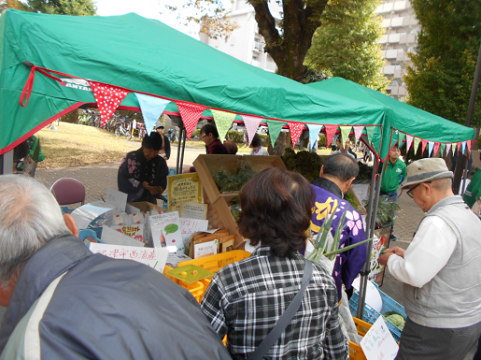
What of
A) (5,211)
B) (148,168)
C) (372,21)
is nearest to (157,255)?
(5,211)

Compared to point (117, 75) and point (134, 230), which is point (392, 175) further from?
point (117, 75)

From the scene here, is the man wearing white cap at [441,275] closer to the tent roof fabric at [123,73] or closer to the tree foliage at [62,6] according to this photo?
the tent roof fabric at [123,73]

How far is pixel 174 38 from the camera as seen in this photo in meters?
2.76

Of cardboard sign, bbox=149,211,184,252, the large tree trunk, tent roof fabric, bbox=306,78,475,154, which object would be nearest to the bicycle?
the large tree trunk

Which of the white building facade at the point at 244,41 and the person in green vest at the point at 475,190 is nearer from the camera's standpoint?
the person in green vest at the point at 475,190

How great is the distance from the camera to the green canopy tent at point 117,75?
1.52 meters

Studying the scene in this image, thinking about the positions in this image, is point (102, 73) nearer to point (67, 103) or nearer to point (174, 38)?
point (67, 103)

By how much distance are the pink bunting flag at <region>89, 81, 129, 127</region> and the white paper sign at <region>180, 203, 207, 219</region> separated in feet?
4.70

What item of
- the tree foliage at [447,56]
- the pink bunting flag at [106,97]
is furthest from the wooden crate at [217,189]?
the tree foliage at [447,56]

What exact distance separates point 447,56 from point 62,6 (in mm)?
25272

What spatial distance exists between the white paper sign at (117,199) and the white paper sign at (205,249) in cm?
87

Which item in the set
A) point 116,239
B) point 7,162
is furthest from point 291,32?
point 7,162

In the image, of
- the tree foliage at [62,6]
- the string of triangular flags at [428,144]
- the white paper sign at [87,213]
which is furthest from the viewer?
the tree foliage at [62,6]

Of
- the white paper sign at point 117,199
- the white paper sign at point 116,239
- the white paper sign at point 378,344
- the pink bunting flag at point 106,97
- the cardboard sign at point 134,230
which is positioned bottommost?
the white paper sign at point 378,344
